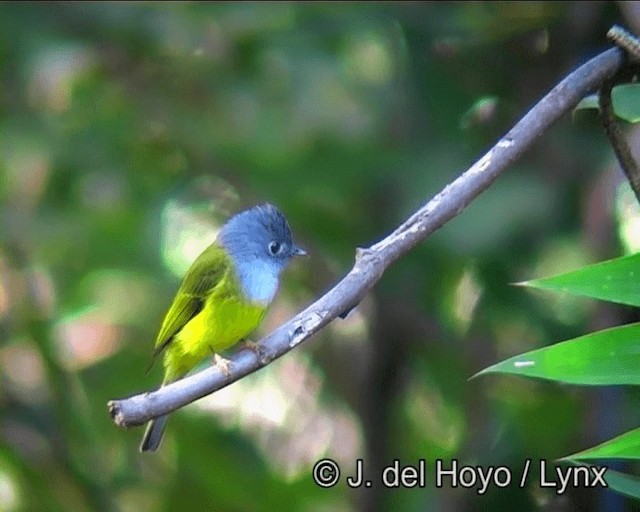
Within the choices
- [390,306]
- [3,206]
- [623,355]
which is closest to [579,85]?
[623,355]

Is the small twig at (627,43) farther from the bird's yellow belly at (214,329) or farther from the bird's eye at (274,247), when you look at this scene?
the bird's eye at (274,247)

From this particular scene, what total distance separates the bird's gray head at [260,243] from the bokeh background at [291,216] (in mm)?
383

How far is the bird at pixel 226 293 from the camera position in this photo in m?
2.56

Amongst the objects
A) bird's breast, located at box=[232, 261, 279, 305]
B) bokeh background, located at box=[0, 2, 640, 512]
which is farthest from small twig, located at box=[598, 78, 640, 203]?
bokeh background, located at box=[0, 2, 640, 512]

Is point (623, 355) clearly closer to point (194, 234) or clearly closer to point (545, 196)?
point (545, 196)

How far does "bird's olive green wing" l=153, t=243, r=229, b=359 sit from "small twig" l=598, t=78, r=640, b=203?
1.33 metres

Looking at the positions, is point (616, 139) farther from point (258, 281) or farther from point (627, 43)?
point (258, 281)

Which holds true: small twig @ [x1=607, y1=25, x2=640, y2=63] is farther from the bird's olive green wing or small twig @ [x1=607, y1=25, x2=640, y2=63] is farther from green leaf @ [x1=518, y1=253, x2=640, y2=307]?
the bird's olive green wing

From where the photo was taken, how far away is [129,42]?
341cm

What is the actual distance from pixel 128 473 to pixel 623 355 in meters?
2.31
